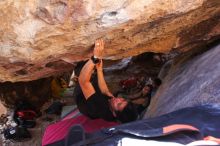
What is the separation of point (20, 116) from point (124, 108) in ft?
5.58

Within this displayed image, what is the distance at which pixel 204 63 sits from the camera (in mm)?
3193

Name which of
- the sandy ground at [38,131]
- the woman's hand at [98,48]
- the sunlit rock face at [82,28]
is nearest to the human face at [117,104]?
the sunlit rock face at [82,28]

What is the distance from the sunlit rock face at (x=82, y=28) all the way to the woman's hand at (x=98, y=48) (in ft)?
0.12

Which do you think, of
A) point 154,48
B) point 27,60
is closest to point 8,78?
point 27,60

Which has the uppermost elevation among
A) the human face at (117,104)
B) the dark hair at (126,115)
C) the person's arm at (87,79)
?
the person's arm at (87,79)

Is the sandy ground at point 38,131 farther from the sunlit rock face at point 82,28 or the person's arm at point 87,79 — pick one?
the sunlit rock face at point 82,28

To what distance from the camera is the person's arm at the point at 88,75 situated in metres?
2.68

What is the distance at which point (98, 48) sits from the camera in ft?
8.75

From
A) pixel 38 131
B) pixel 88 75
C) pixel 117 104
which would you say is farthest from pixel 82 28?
pixel 38 131

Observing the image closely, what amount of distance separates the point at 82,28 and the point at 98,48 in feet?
0.91

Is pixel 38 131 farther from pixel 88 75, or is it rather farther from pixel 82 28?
pixel 82 28

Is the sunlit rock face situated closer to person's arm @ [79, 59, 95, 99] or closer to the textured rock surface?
person's arm @ [79, 59, 95, 99]

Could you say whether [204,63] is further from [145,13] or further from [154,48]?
[145,13]

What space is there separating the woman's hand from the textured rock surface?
0.62 m
